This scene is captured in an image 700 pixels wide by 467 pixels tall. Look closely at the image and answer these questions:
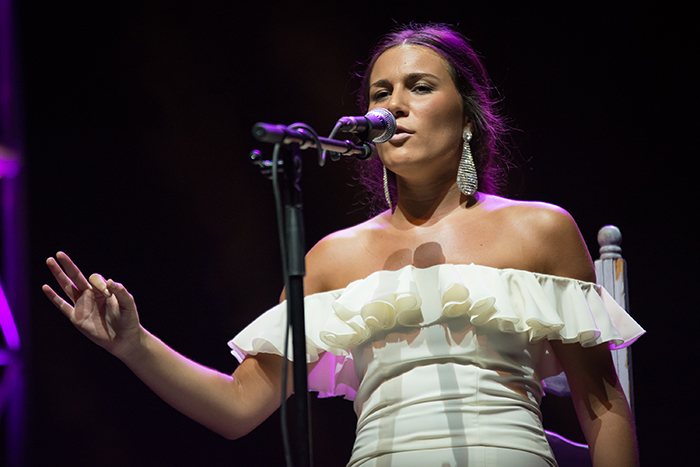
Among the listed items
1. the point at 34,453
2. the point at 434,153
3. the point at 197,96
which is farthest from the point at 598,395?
the point at 34,453

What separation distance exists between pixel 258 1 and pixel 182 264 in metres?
1.22

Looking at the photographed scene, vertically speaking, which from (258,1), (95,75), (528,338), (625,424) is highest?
(258,1)

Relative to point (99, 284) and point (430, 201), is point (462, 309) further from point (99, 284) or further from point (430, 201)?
point (99, 284)

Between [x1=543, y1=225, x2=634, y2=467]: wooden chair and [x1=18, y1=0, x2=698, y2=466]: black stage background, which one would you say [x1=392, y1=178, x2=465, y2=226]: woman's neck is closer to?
[x1=543, y1=225, x2=634, y2=467]: wooden chair

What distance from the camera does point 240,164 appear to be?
2766mm

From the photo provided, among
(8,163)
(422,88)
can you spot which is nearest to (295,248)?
(422,88)

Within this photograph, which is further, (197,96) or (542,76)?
(197,96)

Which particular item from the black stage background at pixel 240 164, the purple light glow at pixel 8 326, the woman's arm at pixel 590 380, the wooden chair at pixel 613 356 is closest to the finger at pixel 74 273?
the woman's arm at pixel 590 380

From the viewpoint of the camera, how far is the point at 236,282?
2.71m

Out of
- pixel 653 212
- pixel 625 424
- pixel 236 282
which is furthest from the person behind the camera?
pixel 236 282

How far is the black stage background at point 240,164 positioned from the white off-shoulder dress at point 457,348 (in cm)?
103

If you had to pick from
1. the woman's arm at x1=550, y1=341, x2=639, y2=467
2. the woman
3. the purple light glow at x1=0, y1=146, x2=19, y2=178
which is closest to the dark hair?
the woman

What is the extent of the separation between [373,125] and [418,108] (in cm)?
39

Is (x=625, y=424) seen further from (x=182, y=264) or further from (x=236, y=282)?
(x=182, y=264)
